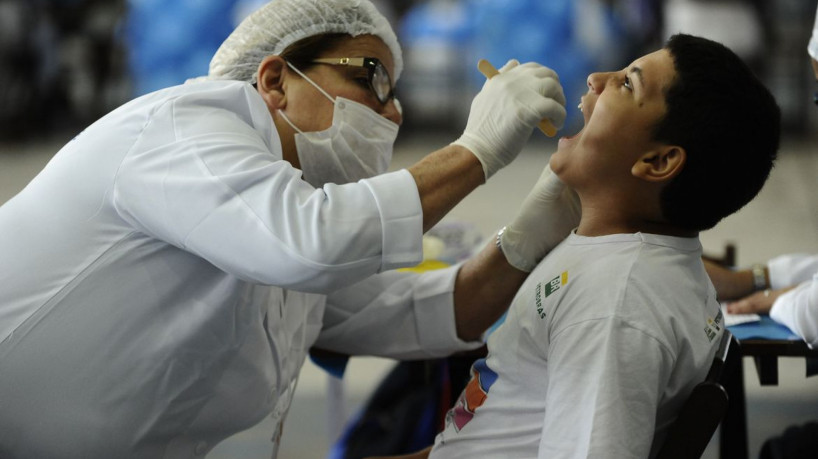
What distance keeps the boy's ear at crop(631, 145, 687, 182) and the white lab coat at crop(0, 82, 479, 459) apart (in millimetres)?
344

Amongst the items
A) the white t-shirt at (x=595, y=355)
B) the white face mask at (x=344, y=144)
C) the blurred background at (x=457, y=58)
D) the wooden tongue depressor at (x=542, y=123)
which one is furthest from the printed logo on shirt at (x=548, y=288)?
the blurred background at (x=457, y=58)

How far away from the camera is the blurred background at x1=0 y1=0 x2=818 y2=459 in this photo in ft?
19.2

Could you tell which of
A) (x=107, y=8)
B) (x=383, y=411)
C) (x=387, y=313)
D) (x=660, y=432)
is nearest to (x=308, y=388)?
(x=383, y=411)

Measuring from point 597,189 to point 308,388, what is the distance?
90.4 inches

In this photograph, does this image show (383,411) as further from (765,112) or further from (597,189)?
(765,112)

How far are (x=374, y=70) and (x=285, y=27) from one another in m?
0.18

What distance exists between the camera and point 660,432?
138cm

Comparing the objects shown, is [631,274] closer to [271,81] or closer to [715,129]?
[715,129]

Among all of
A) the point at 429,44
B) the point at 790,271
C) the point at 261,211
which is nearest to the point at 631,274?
the point at 261,211

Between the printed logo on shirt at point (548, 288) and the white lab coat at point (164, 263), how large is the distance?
0.71 feet

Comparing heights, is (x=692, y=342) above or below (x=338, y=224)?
below

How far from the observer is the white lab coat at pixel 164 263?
4.45 feet

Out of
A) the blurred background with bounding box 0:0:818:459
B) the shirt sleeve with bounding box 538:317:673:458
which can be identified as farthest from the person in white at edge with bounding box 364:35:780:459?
the blurred background with bounding box 0:0:818:459

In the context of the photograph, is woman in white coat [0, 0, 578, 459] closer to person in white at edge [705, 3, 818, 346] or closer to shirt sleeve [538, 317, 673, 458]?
shirt sleeve [538, 317, 673, 458]
